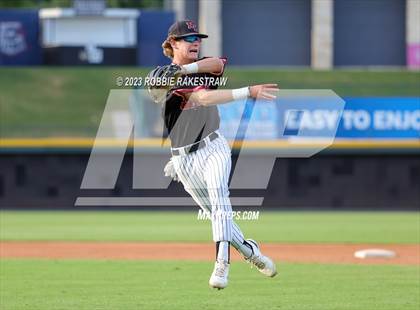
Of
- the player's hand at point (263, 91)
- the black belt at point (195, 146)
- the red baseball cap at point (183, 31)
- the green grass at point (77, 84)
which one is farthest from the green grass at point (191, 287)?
the green grass at point (77, 84)

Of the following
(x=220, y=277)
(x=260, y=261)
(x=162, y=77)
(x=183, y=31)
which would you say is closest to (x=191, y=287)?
(x=260, y=261)

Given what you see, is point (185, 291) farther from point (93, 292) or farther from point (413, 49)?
point (413, 49)

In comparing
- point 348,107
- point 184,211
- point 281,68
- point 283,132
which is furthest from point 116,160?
point 281,68

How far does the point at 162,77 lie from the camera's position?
29.1 feet

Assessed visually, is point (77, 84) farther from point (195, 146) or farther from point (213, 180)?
point (213, 180)

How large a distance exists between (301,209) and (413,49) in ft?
69.7

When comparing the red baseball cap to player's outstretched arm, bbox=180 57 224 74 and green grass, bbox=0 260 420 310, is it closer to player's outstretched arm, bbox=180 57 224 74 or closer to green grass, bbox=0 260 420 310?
player's outstretched arm, bbox=180 57 224 74

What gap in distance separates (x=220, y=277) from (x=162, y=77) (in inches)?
65.3

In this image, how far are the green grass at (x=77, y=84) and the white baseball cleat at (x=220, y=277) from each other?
2705cm

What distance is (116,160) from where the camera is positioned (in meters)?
→ 24.1

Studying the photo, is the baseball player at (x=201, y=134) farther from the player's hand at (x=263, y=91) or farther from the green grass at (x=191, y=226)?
the green grass at (x=191, y=226)

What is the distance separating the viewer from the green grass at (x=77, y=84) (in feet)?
123

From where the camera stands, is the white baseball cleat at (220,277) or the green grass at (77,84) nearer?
the white baseball cleat at (220,277)

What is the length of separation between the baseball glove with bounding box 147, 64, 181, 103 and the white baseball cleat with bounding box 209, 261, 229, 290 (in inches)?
57.4
